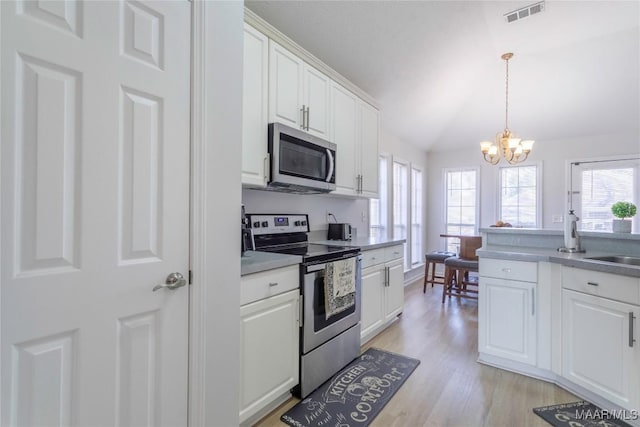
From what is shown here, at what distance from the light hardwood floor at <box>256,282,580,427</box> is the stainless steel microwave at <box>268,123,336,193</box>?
1435mm

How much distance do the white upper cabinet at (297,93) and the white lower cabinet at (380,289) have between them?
1196mm

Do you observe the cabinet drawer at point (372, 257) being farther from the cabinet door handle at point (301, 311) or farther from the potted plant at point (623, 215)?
the potted plant at point (623, 215)

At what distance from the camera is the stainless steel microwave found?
6.75 feet

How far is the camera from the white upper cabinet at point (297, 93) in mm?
2102

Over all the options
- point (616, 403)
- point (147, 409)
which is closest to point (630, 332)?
point (616, 403)

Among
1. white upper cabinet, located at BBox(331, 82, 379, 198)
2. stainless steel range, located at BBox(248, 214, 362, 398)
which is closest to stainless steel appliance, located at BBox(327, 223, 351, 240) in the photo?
white upper cabinet, located at BBox(331, 82, 379, 198)

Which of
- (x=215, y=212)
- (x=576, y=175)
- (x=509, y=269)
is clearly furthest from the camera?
(x=576, y=175)

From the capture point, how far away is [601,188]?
4465 millimetres

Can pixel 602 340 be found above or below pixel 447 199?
below

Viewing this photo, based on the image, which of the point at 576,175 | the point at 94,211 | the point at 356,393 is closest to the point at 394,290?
the point at 356,393

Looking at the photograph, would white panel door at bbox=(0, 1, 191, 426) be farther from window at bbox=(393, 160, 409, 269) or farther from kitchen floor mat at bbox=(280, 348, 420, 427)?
window at bbox=(393, 160, 409, 269)

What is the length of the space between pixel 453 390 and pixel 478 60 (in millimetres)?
3569

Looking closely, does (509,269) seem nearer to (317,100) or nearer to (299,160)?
(299,160)

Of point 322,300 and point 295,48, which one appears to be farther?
point 295,48
